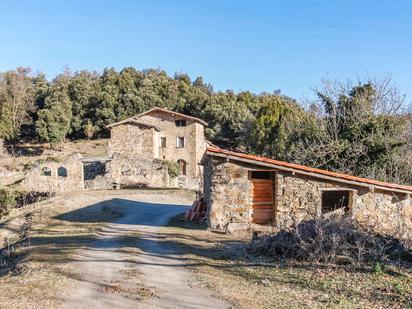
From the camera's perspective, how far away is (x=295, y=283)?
9.36m

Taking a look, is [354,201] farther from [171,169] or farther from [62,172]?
[62,172]

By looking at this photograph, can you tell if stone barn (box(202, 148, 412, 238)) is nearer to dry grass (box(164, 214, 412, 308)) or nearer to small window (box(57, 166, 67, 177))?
dry grass (box(164, 214, 412, 308))

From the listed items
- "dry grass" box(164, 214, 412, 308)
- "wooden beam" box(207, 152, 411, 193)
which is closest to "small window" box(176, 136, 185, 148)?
"wooden beam" box(207, 152, 411, 193)

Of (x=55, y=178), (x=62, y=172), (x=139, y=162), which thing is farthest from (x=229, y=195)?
(x=62, y=172)

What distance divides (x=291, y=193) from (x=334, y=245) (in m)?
6.15

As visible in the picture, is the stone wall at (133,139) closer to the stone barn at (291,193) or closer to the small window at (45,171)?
the small window at (45,171)

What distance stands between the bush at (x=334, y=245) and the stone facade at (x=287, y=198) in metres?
4.51

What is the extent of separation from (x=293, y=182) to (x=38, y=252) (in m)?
9.88

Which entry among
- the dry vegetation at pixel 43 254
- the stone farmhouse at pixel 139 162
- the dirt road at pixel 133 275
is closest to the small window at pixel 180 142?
the stone farmhouse at pixel 139 162

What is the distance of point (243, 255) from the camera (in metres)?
12.6

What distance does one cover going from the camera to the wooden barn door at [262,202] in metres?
17.6

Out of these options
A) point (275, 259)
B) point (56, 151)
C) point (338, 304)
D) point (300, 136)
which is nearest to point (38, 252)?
point (275, 259)

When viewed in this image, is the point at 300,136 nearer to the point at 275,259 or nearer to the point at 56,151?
the point at 275,259

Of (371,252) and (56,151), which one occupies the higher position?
(56,151)
